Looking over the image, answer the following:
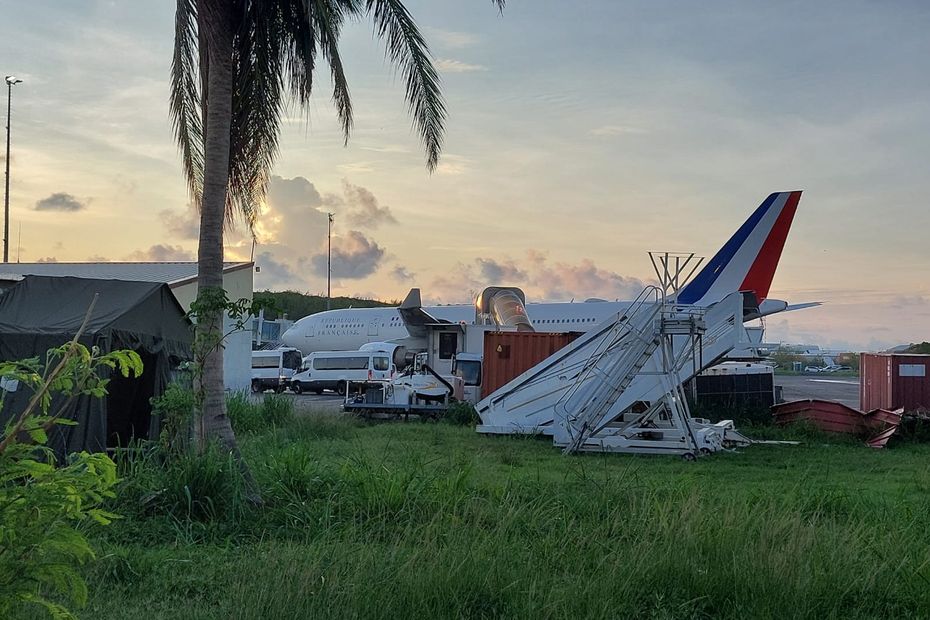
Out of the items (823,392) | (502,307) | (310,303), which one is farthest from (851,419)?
(310,303)

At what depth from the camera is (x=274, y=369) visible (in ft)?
137

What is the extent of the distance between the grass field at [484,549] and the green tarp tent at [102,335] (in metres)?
3.38

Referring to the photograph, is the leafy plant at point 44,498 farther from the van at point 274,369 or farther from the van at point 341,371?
the van at point 274,369

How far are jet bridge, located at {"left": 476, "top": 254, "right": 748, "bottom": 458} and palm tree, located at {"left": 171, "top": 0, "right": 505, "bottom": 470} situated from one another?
6573 mm

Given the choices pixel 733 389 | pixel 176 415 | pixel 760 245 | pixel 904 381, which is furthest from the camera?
pixel 733 389

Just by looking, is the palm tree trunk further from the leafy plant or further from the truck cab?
the truck cab

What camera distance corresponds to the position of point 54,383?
12.0ft

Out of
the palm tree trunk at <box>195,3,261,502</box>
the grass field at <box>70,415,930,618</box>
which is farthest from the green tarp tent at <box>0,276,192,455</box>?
the grass field at <box>70,415,930,618</box>

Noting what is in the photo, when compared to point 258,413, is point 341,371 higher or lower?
higher

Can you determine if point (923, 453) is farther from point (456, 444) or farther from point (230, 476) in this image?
point (230, 476)

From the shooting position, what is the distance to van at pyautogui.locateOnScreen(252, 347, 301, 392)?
40909 millimetres

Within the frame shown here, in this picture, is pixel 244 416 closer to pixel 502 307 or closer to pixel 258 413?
pixel 258 413

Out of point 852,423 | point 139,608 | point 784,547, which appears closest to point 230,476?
point 139,608

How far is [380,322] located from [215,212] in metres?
39.5
